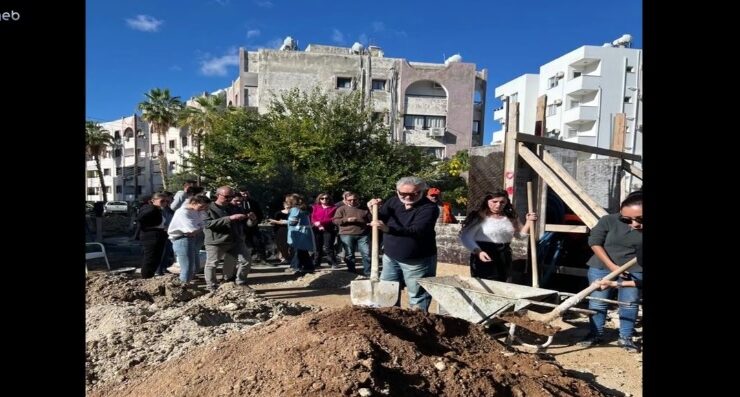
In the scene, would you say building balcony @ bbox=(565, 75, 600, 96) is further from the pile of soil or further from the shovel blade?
the shovel blade

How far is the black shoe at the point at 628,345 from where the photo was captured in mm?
4305

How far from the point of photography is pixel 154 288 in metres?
5.78

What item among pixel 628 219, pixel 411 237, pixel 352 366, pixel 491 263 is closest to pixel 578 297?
pixel 628 219

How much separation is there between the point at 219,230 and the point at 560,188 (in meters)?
4.23

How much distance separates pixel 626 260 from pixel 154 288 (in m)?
5.19

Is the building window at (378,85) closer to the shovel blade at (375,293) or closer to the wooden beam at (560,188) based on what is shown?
the wooden beam at (560,188)

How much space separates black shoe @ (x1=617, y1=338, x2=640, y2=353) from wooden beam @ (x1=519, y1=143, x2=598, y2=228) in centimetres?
121

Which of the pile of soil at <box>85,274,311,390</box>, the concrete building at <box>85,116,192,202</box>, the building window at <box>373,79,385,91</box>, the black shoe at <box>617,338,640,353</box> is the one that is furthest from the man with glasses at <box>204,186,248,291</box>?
the concrete building at <box>85,116,192,202</box>

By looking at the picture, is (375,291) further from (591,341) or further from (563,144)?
(563,144)

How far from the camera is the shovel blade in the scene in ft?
14.5

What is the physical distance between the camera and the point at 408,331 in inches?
133
